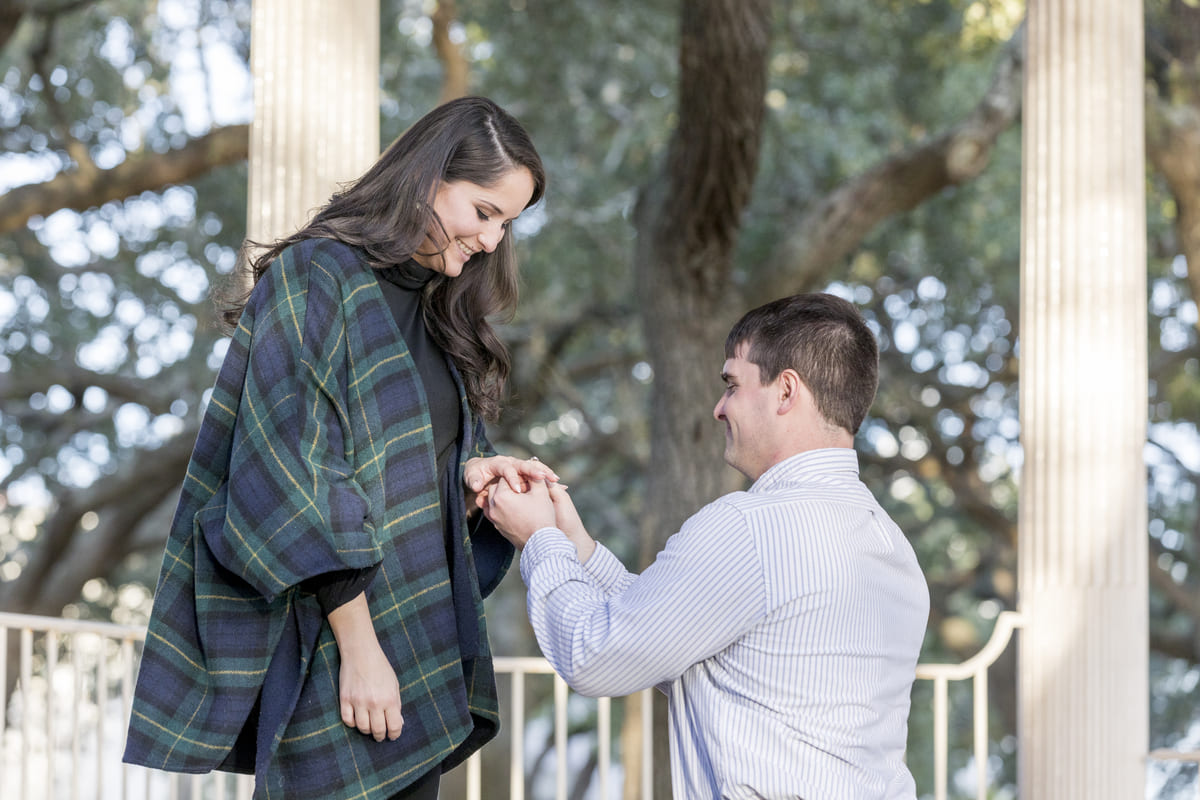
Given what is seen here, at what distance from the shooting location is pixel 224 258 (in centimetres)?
866

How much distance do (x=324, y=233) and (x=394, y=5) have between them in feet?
22.4

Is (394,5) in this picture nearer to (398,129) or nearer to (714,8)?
(398,129)

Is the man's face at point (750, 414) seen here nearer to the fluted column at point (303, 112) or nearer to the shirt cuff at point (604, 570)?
the shirt cuff at point (604, 570)

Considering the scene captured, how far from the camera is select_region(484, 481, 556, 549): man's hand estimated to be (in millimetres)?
1787

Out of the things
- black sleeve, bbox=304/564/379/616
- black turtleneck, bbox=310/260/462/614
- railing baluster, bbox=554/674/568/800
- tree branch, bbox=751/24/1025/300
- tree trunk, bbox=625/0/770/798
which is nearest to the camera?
black sleeve, bbox=304/564/379/616

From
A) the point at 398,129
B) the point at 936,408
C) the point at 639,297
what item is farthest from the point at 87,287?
the point at 936,408

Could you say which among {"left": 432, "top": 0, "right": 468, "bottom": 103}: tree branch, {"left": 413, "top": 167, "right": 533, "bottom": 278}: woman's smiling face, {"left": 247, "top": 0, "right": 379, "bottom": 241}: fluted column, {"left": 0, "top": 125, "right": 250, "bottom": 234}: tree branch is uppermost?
{"left": 432, "top": 0, "right": 468, "bottom": 103}: tree branch

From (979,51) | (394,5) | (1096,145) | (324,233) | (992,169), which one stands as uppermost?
(394,5)

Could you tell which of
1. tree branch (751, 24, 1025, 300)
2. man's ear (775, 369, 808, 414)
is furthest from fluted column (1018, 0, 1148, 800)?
tree branch (751, 24, 1025, 300)

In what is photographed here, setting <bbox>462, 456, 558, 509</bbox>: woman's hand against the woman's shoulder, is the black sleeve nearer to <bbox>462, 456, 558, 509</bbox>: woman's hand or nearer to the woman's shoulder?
<bbox>462, 456, 558, 509</bbox>: woman's hand

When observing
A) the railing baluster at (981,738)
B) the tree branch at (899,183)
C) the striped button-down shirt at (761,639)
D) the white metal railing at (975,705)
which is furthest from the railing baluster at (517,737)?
the tree branch at (899,183)

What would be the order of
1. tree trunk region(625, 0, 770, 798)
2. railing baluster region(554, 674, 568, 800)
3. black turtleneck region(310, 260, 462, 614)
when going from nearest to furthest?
black turtleneck region(310, 260, 462, 614) < railing baluster region(554, 674, 568, 800) < tree trunk region(625, 0, 770, 798)

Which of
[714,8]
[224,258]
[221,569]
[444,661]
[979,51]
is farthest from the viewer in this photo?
[224,258]

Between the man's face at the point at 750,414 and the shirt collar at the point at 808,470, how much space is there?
0.04 metres
